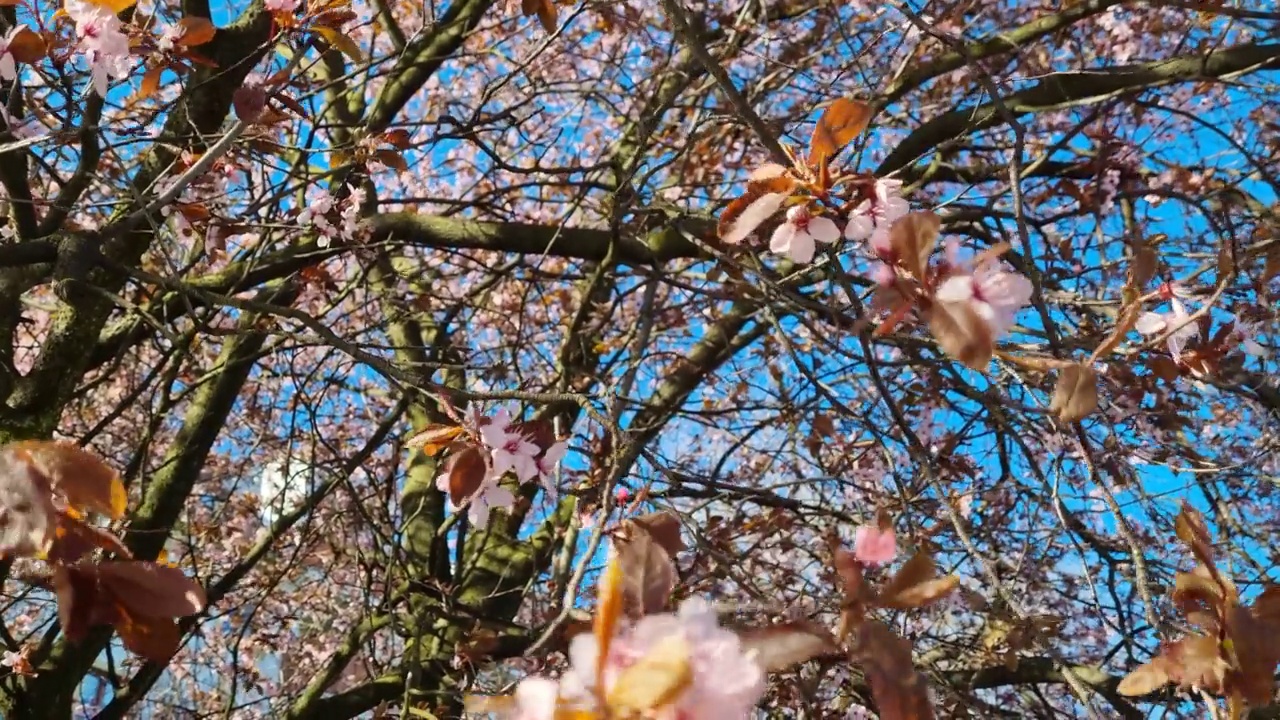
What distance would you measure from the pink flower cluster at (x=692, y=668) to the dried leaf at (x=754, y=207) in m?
0.55

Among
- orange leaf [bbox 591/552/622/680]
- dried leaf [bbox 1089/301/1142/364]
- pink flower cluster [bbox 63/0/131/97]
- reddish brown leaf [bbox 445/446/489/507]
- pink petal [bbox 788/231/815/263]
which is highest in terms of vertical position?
pink flower cluster [bbox 63/0/131/97]

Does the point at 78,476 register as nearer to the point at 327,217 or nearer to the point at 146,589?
the point at 146,589

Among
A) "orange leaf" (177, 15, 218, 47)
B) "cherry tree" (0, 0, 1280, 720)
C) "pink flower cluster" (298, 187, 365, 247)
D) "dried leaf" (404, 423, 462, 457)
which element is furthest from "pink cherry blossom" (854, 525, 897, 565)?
"pink flower cluster" (298, 187, 365, 247)

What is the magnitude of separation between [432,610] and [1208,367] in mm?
1791

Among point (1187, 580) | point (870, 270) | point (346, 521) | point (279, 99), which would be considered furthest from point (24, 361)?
point (1187, 580)

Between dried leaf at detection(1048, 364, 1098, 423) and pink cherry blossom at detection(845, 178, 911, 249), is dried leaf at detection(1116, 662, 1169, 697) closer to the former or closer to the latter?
dried leaf at detection(1048, 364, 1098, 423)

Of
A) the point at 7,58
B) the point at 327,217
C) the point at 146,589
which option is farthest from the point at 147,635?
the point at 327,217

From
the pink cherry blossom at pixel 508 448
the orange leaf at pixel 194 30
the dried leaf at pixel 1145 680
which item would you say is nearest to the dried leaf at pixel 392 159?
the orange leaf at pixel 194 30

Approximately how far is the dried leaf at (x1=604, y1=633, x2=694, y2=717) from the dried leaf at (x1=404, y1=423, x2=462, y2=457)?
79cm

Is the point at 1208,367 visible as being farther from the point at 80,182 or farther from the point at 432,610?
the point at 80,182

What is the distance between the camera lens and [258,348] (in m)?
2.78

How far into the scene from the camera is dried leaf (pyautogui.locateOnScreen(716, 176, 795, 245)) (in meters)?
0.99

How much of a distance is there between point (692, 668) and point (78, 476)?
1.48ft

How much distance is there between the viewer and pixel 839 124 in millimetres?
995
